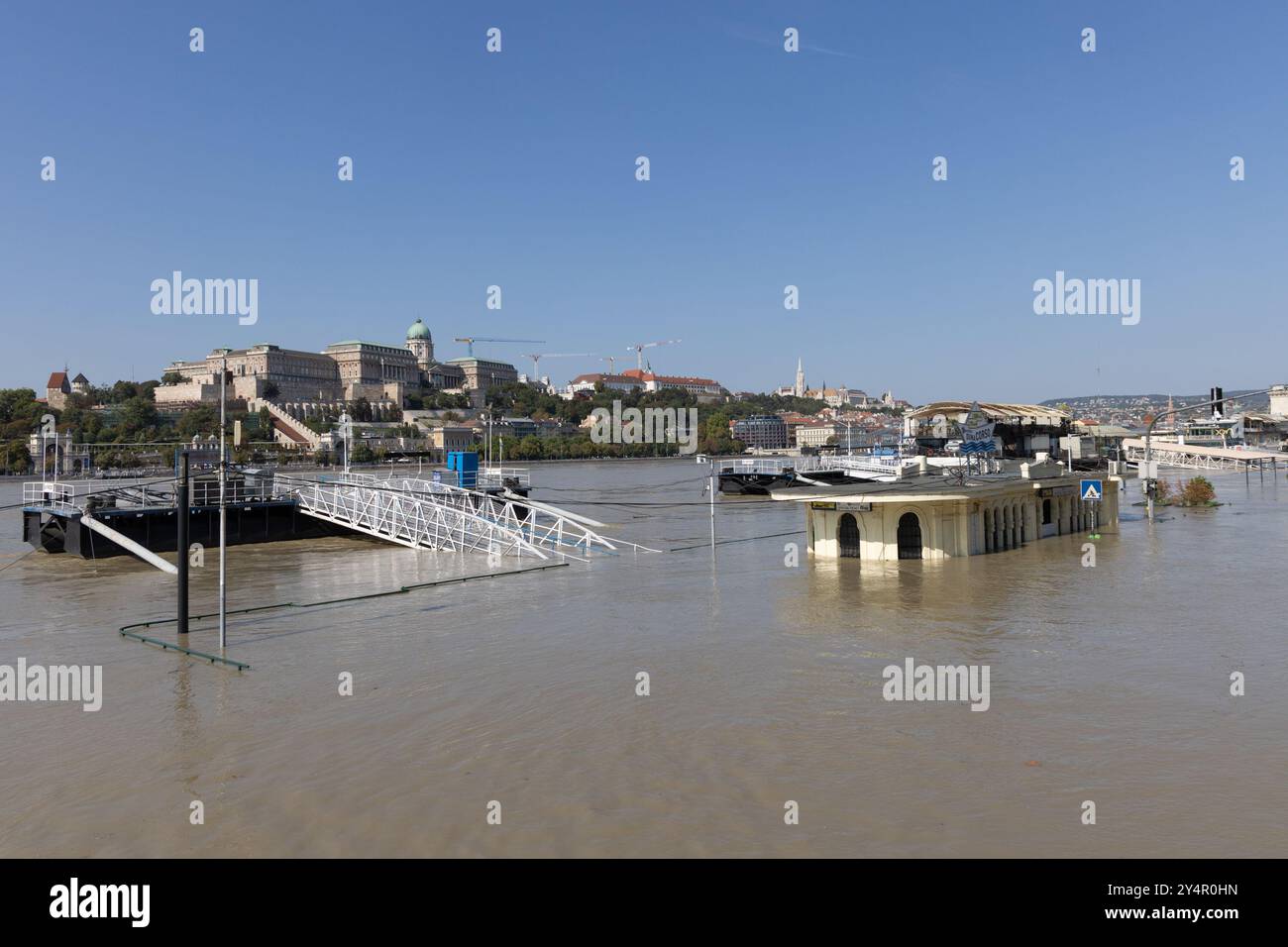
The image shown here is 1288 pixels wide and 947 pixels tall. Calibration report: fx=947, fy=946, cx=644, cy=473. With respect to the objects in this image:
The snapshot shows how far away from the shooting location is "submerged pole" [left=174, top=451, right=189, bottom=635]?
1759 cm

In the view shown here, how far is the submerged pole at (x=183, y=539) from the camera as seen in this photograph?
17.6 meters

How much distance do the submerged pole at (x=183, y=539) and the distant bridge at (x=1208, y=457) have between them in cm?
10460

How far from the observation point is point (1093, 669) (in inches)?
627

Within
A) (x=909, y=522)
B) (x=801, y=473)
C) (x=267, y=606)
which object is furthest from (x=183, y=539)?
(x=801, y=473)

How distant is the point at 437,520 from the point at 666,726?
80.4 ft

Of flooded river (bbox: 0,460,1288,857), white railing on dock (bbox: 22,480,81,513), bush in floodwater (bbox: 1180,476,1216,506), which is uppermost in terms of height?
white railing on dock (bbox: 22,480,81,513)

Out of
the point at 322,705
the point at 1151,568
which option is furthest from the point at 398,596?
the point at 1151,568

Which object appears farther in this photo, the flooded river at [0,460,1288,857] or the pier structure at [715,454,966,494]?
the pier structure at [715,454,966,494]

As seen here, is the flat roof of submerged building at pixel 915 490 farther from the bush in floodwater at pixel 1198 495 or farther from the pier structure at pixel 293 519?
the bush in floodwater at pixel 1198 495

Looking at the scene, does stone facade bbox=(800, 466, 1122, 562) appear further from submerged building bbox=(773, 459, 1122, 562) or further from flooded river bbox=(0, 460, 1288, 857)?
flooded river bbox=(0, 460, 1288, 857)

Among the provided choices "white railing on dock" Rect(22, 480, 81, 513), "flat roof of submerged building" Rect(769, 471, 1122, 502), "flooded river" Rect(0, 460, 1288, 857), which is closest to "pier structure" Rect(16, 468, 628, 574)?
"white railing on dock" Rect(22, 480, 81, 513)

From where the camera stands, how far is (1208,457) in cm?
12006

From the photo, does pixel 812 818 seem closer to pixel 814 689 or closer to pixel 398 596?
pixel 814 689

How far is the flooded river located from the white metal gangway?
9078 millimetres
